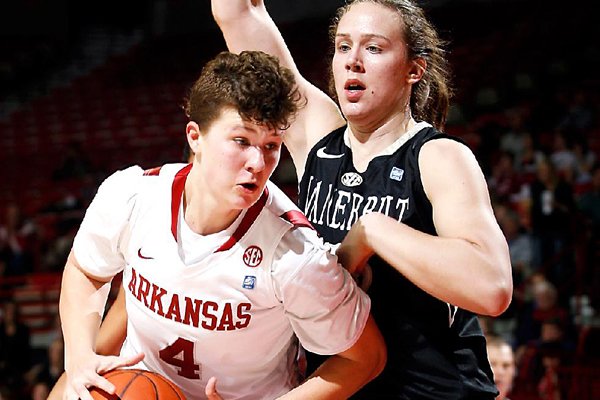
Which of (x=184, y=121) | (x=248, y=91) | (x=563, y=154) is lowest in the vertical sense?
(x=184, y=121)

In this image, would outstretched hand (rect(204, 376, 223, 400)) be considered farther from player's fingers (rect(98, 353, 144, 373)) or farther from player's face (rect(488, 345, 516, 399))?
player's face (rect(488, 345, 516, 399))

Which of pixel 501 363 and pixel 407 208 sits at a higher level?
pixel 407 208

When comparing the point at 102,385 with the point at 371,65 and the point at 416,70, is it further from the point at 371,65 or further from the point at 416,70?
the point at 416,70

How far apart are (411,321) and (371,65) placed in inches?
29.8

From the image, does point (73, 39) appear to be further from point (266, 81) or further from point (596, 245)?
point (266, 81)

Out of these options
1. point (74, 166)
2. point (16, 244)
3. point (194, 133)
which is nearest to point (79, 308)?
point (194, 133)

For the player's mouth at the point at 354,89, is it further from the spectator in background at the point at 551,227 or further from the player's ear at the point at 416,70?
the spectator in background at the point at 551,227

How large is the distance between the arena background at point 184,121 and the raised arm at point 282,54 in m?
0.34

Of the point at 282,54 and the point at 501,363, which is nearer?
the point at 282,54

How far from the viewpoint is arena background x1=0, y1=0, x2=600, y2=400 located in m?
7.65

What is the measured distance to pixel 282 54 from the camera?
3197mm

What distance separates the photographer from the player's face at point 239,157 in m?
2.29

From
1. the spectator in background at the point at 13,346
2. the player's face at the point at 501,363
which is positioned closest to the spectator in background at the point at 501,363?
the player's face at the point at 501,363

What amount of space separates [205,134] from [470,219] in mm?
725
